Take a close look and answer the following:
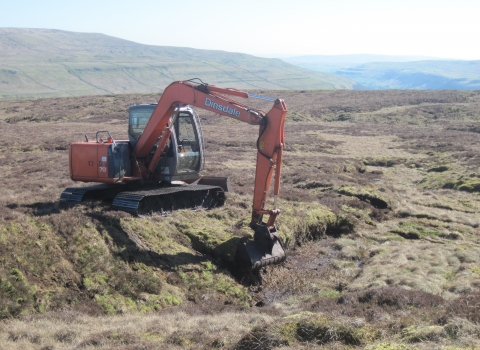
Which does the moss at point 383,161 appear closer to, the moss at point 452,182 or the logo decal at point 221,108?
the moss at point 452,182

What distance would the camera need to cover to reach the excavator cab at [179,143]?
17.1 metres

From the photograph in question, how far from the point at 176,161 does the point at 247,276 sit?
4.96 m

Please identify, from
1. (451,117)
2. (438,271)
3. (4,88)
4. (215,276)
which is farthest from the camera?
(4,88)

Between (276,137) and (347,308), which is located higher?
(276,137)

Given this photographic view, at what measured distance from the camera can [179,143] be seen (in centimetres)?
1753

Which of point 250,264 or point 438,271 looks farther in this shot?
point 438,271

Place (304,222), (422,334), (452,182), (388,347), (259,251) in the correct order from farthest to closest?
(452,182) < (304,222) < (259,251) < (422,334) < (388,347)

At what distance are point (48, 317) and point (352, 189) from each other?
17242 mm

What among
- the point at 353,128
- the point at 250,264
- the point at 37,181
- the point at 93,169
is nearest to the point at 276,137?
the point at 250,264

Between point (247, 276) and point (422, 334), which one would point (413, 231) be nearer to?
point (247, 276)

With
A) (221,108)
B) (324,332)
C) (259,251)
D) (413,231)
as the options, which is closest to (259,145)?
(221,108)

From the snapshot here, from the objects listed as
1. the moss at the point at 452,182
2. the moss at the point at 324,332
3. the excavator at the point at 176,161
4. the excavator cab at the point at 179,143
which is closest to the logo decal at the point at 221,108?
the excavator at the point at 176,161

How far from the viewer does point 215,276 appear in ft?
43.7

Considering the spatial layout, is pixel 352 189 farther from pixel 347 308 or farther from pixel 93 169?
pixel 347 308
